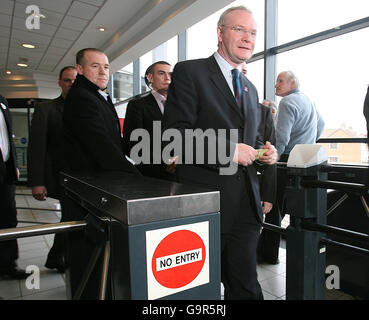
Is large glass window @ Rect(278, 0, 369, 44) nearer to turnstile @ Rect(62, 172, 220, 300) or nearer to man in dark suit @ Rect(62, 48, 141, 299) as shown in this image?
man in dark suit @ Rect(62, 48, 141, 299)

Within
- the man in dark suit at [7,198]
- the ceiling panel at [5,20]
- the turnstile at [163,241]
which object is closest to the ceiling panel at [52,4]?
the ceiling panel at [5,20]

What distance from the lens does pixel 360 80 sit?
287 centimetres

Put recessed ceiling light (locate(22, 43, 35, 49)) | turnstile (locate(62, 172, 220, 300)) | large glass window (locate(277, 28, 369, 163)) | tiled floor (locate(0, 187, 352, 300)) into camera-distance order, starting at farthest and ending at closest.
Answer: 1. recessed ceiling light (locate(22, 43, 35, 49))
2. large glass window (locate(277, 28, 369, 163))
3. tiled floor (locate(0, 187, 352, 300))
4. turnstile (locate(62, 172, 220, 300))

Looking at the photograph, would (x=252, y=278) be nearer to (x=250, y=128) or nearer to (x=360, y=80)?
(x=250, y=128)

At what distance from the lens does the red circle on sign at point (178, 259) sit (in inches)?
24.1

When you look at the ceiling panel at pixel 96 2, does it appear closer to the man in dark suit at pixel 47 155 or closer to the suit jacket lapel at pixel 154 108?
the man in dark suit at pixel 47 155

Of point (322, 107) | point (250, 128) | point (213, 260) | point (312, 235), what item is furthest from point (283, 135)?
point (213, 260)

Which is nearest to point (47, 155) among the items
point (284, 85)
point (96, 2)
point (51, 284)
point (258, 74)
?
point (51, 284)

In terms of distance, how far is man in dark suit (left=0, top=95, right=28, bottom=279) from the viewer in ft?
7.13

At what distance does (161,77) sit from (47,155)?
1010 mm

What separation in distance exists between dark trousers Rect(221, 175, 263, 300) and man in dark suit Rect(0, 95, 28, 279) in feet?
5.43

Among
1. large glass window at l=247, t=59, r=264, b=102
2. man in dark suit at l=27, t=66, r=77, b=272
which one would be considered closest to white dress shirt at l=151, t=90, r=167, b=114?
man in dark suit at l=27, t=66, r=77, b=272

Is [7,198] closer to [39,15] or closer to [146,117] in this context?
[146,117]

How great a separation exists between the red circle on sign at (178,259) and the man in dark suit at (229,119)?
51cm
